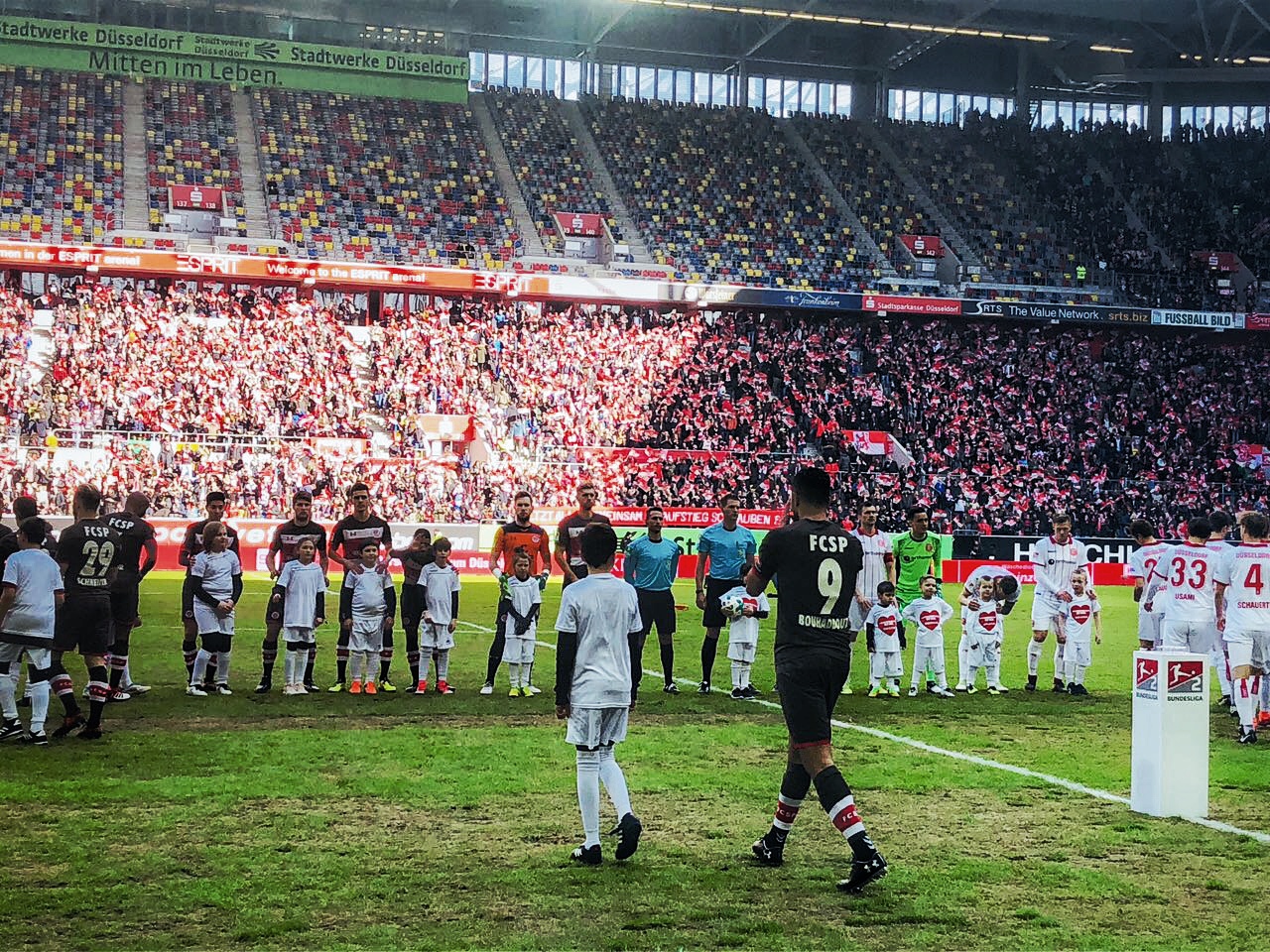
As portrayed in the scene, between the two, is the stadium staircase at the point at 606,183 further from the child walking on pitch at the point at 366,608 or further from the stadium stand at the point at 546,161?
the child walking on pitch at the point at 366,608

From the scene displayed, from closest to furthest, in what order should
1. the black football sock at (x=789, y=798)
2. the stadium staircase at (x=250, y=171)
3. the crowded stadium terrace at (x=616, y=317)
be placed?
1. the black football sock at (x=789, y=798)
2. the crowded stadium terrace at (x=616, y=317)
3. the stadium staircase at (x=250, y=171)

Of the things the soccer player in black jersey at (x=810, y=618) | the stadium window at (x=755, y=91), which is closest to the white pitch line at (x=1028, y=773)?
the soccer player in black jersey at (x=810, y=618)

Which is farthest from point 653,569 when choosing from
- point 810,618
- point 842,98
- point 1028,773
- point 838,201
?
point 842,98

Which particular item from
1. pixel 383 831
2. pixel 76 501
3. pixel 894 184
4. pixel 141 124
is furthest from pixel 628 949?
pixel 894 184

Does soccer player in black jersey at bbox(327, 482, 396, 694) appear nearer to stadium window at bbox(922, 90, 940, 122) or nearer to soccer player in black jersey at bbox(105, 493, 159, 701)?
soccer player in black jersey at bbox(105, 493, 159, 701)

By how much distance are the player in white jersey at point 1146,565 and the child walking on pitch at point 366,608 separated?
858cm

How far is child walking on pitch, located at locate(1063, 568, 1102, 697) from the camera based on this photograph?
17844mm

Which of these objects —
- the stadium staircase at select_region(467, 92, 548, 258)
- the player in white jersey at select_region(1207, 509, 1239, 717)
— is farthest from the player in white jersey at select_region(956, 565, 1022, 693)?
the stadium staircase at select_region(467, 92, 548, 258)

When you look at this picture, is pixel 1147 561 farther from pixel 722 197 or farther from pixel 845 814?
pixel 722 197

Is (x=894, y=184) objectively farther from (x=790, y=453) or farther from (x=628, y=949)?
(x=628, y=949)

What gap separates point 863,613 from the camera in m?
17.0

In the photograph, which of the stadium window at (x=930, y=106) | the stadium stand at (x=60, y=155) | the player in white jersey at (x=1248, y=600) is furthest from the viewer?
the stadium window at (x=930, y=106)

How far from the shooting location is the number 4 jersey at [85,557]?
1264 cm

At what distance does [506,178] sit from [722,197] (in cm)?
803
